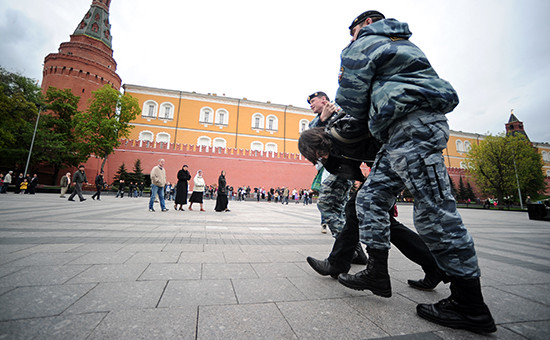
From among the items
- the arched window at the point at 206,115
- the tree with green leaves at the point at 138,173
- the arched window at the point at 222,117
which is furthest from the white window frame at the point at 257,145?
the tree with green leaves at the point at 138,173

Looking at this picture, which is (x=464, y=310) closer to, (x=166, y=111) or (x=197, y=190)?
(x=197, y=190)

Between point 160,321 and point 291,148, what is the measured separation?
133 ft

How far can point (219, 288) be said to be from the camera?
5.82 feet

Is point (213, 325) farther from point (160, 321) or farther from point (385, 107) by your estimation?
point (385, 107)

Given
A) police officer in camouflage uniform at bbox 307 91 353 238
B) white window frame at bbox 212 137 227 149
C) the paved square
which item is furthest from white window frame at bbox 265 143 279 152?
the paved square

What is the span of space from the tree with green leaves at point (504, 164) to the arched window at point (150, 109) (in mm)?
46640

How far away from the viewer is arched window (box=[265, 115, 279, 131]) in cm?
4219

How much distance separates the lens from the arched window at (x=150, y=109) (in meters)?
38.0

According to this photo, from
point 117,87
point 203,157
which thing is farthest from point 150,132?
point 203,157

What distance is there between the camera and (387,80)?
1.63 meters

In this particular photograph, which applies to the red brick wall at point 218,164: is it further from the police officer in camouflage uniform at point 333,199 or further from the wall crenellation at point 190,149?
the police officer in camouflage uniform at point 333,199

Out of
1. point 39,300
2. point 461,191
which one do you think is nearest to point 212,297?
point 39,300

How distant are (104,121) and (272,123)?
79.1ft

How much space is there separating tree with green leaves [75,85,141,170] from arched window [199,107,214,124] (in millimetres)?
10926
